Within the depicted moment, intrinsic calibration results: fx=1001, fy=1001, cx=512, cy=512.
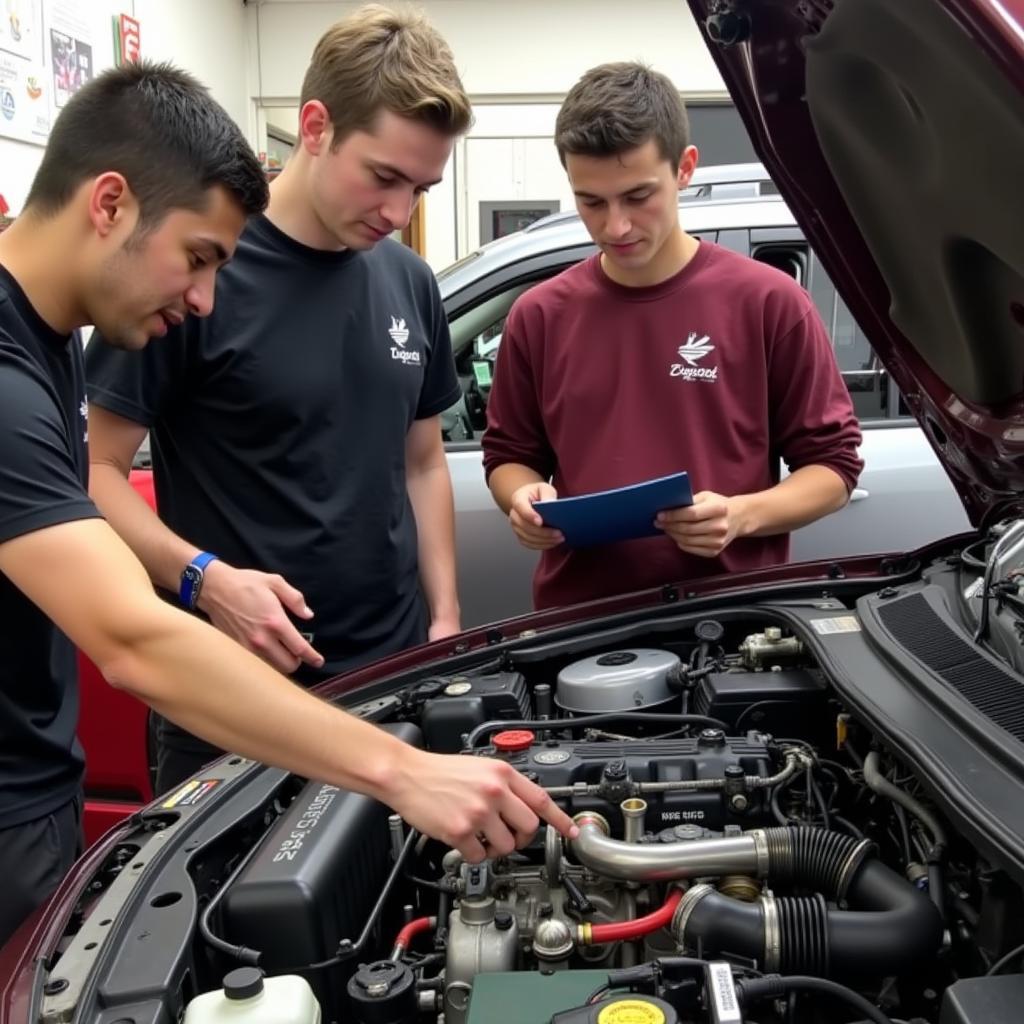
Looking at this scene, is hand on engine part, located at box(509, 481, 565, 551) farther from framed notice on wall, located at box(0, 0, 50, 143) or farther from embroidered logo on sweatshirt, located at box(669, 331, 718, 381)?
framed notice on wall, located at box(0, 0, 50, 143)

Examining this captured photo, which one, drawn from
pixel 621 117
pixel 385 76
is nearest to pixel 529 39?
pixel 621 117

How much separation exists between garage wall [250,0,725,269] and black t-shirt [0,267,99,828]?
24.2 ft

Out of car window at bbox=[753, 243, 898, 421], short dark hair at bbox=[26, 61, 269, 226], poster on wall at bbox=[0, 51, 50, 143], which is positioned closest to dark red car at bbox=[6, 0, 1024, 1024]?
short dark hair at bbox=[26, 61, 269, 226]

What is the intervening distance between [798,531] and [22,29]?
434cm

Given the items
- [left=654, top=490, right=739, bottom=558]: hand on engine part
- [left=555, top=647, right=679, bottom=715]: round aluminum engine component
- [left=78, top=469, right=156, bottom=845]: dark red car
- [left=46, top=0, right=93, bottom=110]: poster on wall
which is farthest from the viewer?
[left=46, top=0, right=93, bottom=110]: poster on wall

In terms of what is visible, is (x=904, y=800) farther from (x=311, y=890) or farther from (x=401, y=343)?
(x=401, y=343)

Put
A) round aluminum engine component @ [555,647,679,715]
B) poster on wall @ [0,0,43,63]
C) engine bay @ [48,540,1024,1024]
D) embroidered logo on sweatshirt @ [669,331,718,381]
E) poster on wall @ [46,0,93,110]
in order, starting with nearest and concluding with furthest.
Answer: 1. engine bay @ [48,540,1024,1024]
2. round aluminum engine component @ [555,647,679,715]
3. embroidered logo on sweatshirt @ [669,331,718,381]
4. poster on wall @ [0,0,43,63]
5. poster on wall @ [46,0,93,110]

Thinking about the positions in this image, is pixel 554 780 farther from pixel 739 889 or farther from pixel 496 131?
pixel 496 131

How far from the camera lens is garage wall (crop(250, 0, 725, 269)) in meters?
8.18

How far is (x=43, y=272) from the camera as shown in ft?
4.42

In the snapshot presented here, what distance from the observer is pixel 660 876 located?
122cm

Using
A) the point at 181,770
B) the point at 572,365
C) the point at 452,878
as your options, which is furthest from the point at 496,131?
the point at 452,878

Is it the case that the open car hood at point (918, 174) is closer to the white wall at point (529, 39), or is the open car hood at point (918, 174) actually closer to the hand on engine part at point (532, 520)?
the hand on engine part at point (532, 520)

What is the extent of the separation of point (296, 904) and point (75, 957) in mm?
243
